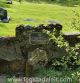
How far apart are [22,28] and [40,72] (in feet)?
10.7

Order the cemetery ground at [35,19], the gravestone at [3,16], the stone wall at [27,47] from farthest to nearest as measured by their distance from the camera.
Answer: the gravestone at [3,16] < the cemetery ground at [35,19] < the stone wall at [27,47]

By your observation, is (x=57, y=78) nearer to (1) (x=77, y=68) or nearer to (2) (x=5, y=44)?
(1) (x=77, y=68)

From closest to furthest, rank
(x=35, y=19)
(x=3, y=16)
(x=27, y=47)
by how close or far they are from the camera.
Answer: (x=27, y=47)
(x=3, y=16)
(x=35, y=19)

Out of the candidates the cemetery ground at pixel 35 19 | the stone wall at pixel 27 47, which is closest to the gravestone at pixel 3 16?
the cemetery ground at pixel 35 19

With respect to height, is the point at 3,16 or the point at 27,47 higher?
the point at 27,47

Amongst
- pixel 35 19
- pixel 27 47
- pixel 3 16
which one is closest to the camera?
pixel 27 47

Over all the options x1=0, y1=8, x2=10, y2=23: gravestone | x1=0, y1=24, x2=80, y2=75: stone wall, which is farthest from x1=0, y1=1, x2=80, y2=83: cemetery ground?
x1=0, y1=24, x2=80, y2=75: stone wall

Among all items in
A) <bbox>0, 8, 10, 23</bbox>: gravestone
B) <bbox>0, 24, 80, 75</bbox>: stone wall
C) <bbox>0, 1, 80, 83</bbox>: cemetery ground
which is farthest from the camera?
<bbox>0, 8, 10, 23</bbox>: gravestone

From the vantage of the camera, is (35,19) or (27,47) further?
(35,19)

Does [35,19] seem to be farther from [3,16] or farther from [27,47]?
[27,47]

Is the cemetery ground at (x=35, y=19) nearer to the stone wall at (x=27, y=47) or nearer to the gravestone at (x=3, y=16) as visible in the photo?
the gravestone at (x=3, y=16)

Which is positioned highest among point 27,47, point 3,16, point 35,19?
point 27,47

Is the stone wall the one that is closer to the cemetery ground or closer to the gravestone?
the cemetery ground

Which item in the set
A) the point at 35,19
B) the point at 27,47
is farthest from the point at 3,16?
the point at 27,47
